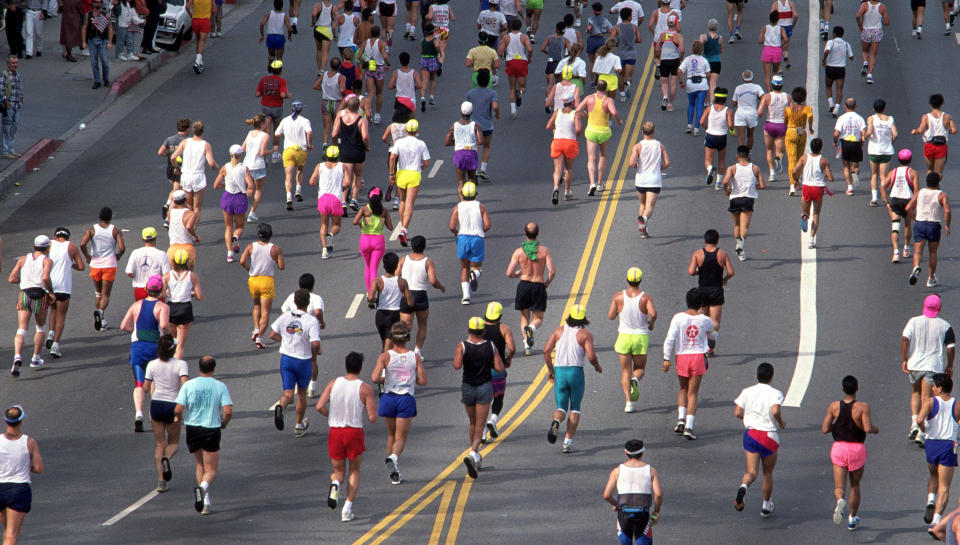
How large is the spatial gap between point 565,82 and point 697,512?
13.7m

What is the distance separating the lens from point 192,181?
84.3ft

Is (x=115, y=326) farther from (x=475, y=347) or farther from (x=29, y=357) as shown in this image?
(x=475, y=347)

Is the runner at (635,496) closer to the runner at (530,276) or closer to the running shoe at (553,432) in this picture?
the running shoe at (553,432)

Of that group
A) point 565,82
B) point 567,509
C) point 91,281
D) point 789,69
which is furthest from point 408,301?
point 789,69

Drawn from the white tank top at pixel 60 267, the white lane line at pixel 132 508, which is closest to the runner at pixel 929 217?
the white lane line at pixel 132 508

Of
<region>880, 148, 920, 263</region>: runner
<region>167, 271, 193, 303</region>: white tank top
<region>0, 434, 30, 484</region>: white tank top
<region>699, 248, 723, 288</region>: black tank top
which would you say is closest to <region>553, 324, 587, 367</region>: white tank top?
<region>699, 248, 723, 288</region>: black tank top

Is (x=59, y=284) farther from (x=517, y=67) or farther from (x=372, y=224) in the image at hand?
(x=517, y=67)

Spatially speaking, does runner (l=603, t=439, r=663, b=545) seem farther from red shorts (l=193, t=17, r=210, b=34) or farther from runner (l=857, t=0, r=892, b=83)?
red shorts (l=193, t=17, r=210, b=34)

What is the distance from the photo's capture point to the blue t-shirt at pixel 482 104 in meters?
Result: 28.3

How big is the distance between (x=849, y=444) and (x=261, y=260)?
9.05 meters

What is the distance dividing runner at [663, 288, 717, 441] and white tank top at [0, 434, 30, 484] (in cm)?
795

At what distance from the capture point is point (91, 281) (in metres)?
25.0

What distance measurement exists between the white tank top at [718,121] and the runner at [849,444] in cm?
1217

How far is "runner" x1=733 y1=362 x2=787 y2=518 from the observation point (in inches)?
657
